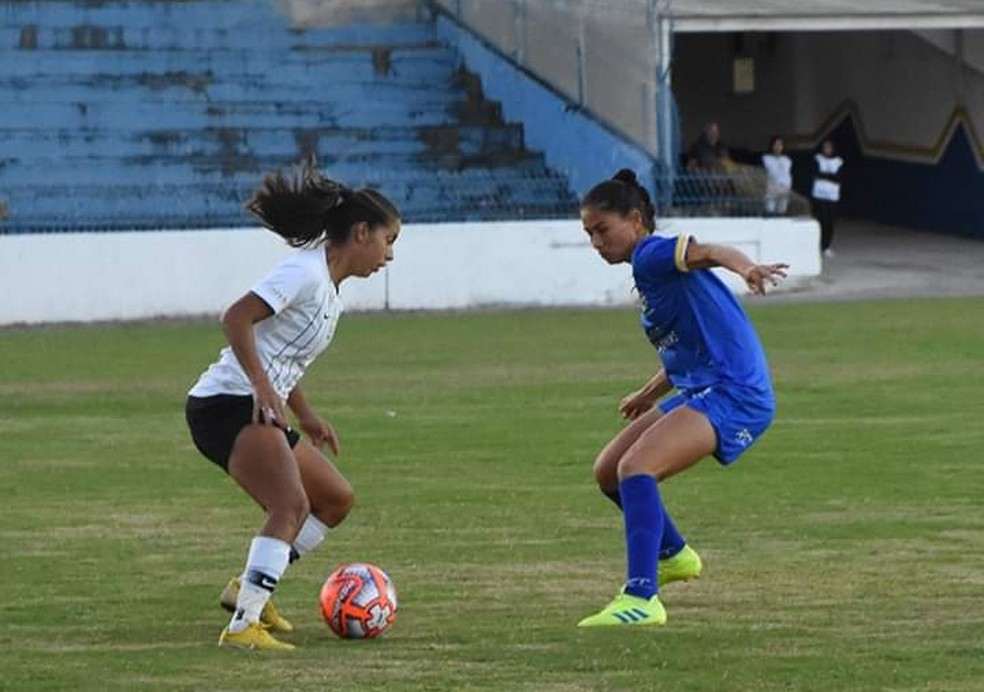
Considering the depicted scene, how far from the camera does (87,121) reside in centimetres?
3266

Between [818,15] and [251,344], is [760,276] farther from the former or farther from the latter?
[818,15]

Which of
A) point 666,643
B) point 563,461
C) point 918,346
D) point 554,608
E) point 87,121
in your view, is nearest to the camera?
point 666,643

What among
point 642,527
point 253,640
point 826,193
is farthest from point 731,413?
point 826,193

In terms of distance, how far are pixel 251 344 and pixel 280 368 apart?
327 mm

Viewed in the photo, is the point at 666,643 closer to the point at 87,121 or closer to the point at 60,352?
the point at 60,352

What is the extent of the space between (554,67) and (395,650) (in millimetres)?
25139

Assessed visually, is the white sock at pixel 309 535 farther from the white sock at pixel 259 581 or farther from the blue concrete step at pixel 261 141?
the blue concrete step at pixel 261 141

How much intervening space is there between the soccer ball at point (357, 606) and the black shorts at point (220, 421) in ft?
2.01

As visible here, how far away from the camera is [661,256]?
913cm

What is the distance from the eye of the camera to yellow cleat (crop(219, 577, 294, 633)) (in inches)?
357

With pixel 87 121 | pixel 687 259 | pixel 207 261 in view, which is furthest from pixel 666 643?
pixel 87 121

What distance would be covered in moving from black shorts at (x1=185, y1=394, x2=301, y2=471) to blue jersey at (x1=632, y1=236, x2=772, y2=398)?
4.99 feet

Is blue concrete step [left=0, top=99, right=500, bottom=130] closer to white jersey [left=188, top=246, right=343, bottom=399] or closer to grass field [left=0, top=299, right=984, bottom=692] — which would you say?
grass field [left=0, top=299, right=984, bottom=692]

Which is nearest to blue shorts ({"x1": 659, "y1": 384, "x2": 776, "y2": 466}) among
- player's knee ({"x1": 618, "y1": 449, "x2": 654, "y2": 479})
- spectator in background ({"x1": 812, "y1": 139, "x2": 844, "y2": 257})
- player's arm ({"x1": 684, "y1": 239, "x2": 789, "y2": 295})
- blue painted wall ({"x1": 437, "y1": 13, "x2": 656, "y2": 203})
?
player's knee ({"x1": 618, "y1": 449, "x2": 654, "y2": 479})
